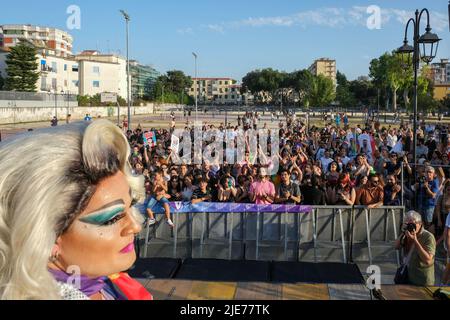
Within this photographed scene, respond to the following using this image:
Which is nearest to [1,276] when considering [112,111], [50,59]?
[112,111]

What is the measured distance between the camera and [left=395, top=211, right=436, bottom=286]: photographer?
5219mm

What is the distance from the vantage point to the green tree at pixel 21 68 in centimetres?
6538

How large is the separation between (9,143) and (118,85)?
10556cm

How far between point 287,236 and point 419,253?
341 centimetres

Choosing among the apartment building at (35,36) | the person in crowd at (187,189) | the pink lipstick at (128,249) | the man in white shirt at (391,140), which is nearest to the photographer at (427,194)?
the person in crowd at (187,189)

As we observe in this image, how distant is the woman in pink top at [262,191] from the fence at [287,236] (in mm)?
541

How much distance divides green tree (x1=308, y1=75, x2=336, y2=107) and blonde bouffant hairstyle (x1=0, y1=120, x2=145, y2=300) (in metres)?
96.7

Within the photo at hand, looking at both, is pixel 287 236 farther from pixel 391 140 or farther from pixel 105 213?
pixel 391 140

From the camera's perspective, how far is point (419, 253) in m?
5.25

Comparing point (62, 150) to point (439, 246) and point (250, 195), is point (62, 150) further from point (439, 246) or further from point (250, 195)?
point (439, 246)

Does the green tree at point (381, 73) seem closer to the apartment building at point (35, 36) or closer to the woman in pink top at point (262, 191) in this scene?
the apartment building at point (35, 36)

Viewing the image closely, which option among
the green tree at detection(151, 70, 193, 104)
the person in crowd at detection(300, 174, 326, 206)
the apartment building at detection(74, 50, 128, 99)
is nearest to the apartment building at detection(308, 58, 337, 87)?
the green tree at detection(151, 70, 193, 104)

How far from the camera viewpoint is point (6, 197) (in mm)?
1107

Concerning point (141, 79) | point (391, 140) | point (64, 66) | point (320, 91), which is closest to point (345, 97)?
point (320, 91)
